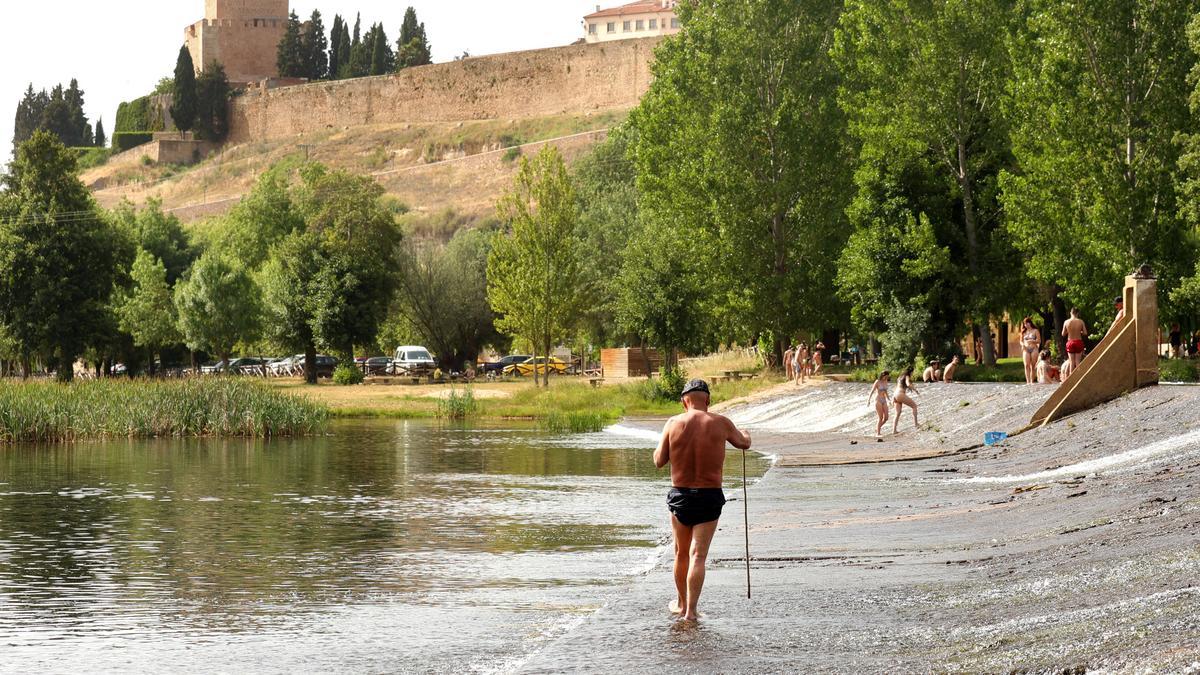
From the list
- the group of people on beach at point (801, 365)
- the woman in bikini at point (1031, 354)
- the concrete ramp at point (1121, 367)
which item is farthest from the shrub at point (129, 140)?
the concrete ramp at point (1121, 367)

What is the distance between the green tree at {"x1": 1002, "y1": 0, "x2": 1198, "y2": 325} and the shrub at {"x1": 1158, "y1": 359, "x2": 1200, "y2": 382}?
229cm

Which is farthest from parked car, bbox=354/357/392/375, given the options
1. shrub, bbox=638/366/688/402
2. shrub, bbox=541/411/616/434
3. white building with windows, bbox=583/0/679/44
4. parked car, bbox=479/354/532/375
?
white building with windows, bbox=583/0/679/44

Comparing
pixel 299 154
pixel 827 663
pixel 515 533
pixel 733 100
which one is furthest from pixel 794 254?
pixel 299 154

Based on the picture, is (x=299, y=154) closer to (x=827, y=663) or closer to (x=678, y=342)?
(x=678, y=342)

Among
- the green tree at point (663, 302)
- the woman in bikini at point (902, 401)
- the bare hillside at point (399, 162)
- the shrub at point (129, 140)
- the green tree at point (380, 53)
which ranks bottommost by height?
the woman in bikini at point (902, 401)

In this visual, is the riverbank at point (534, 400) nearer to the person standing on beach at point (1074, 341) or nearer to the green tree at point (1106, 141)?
the green tree at point (1106, 141)

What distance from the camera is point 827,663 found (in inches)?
406

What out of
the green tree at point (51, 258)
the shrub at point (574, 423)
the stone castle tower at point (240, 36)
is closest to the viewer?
the shrub at point (574, 423)

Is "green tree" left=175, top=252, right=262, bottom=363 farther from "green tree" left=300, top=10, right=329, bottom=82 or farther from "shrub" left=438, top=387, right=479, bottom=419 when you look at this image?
"green tree" left=300, top=10, right=329, bottom=82

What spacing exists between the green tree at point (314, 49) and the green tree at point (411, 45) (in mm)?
10754

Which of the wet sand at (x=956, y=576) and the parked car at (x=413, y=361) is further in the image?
the parked car at (x=413, y=361)

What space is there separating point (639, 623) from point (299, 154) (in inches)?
5946

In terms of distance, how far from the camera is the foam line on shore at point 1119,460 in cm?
2027

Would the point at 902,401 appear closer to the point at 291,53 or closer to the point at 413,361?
the point at 413,361
